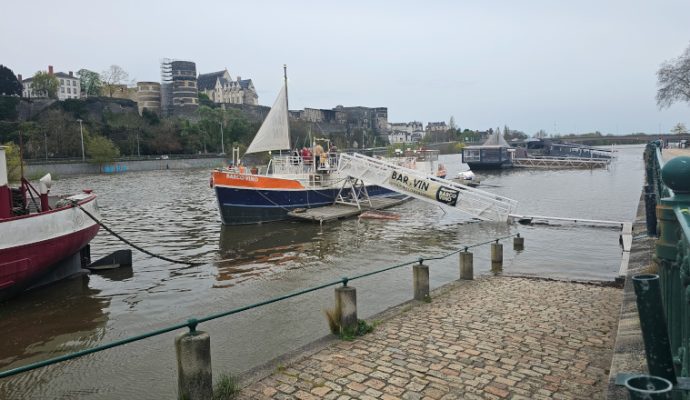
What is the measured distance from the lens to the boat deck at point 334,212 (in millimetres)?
27828

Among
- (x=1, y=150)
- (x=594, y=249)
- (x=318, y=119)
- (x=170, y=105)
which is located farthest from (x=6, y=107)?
(x=594, y=249)

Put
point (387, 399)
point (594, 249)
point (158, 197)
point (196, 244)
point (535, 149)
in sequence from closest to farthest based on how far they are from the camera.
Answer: point (387, 399), point (594, 249), point (196, 244), point (158, 197), point (535, 149)

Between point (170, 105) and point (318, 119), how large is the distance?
5276cm

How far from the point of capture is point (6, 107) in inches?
4087

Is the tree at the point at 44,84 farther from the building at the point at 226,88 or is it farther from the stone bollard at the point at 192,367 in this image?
the stone bollard at the point at 192,367

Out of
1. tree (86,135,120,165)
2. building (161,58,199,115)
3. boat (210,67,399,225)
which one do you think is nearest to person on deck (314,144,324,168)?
boat (210,67,399,225)

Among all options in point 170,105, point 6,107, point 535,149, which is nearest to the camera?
point 6,107

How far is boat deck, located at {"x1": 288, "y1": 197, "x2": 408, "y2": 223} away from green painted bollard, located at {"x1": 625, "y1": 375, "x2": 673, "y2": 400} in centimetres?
2513

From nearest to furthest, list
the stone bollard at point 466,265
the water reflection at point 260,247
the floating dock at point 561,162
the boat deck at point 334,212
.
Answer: the stone bollard at point 466,265, the water reflection at point 260,247, the boat deck at point 334,212, the floating dock at point 561,162

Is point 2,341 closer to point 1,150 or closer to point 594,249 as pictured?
point 1,150

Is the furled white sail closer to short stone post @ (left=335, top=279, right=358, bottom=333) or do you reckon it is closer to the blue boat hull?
the blue boat hull

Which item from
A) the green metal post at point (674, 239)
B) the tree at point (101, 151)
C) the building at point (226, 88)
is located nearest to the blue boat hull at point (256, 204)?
the green metal post at point (674, 239)

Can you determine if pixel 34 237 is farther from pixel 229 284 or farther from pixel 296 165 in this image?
pixel 296 165

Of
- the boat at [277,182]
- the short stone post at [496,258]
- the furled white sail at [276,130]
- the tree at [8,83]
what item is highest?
the tree at [8,83]
